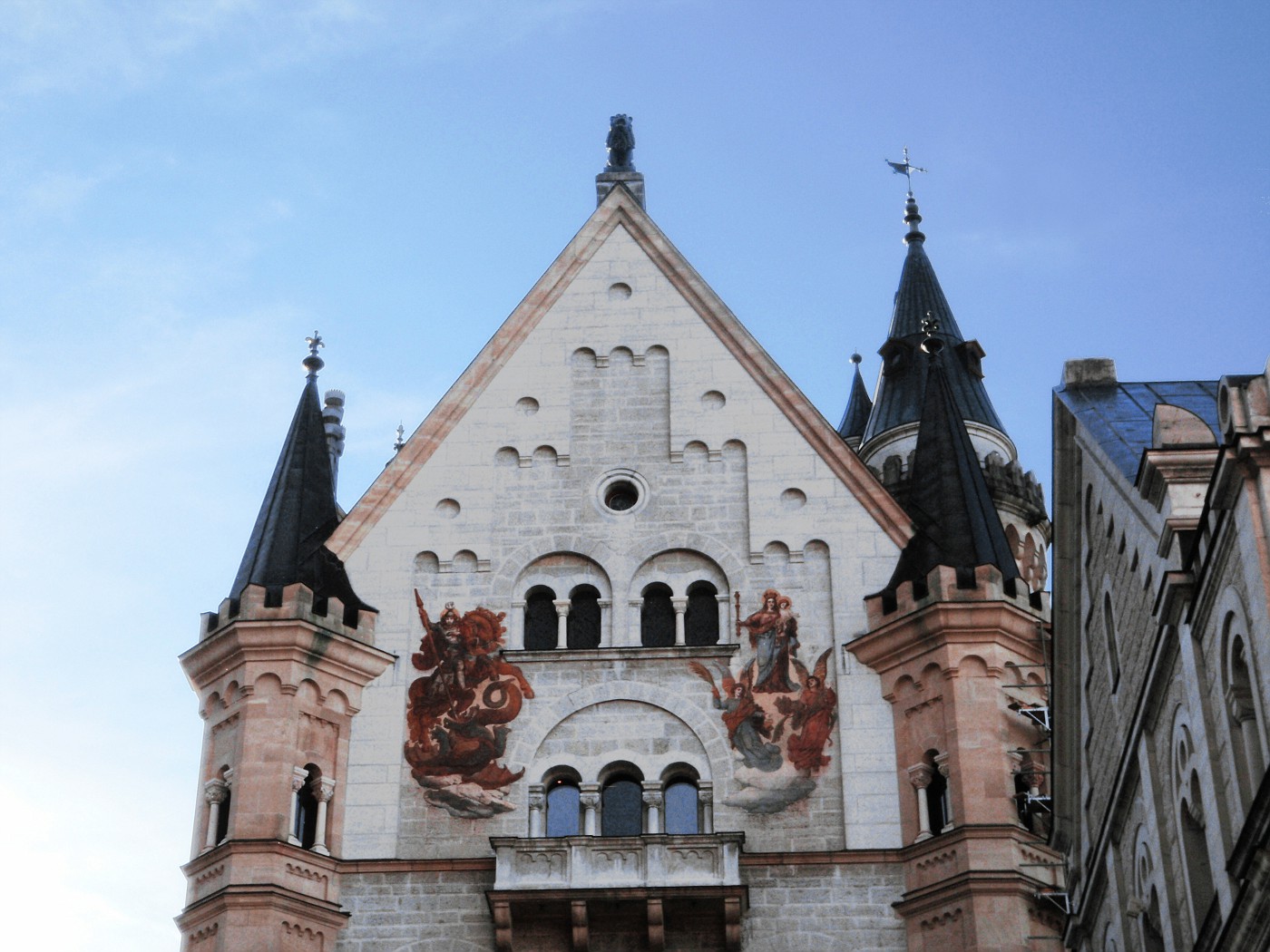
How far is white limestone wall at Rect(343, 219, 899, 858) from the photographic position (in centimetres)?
2794

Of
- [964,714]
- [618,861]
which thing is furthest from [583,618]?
[964,714]

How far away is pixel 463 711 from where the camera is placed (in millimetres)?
28812

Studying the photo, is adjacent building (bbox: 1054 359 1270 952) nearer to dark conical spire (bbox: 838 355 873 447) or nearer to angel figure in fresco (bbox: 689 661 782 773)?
angel figure in fresco (bbox: 689 661 782 773)

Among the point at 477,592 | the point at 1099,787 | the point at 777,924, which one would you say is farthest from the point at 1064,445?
the point at 477,592

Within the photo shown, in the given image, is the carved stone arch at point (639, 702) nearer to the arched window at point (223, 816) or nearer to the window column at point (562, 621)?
the window column at point (562, 621)

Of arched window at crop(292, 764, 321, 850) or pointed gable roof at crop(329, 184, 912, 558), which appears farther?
pointed gable roof at crop(329, 184, 912, 558)

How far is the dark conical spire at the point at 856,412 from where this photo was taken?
4319cm

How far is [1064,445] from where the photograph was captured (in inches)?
852

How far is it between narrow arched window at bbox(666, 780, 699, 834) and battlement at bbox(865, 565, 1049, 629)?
3508 millimetres

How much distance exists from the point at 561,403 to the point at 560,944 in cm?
882

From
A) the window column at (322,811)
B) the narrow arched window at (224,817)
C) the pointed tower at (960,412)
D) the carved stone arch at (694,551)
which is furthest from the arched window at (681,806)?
the pointed tower at (960,412)

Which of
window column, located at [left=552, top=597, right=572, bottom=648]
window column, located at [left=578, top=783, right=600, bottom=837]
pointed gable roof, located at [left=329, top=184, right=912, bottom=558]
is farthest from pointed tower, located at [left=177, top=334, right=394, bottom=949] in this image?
window column, located at [left=578, top=783, right=600, bottom=837]

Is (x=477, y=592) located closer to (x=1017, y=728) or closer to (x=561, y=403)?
(x=561, y=403)

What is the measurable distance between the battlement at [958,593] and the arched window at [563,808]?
4827mm
